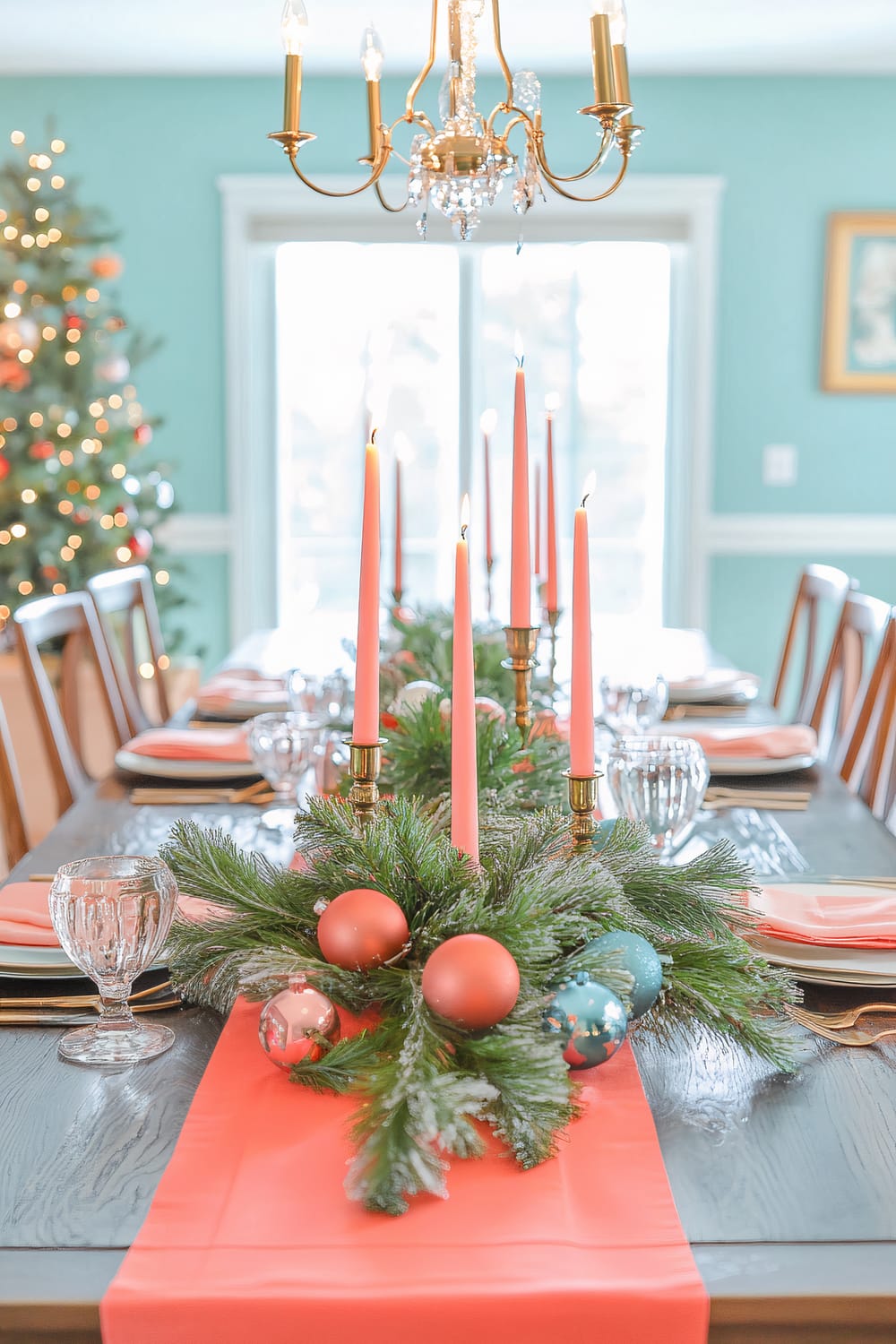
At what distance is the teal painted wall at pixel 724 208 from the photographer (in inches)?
170

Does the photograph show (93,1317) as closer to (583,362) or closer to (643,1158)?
(643,1158)

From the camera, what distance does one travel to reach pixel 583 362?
4.56 metres

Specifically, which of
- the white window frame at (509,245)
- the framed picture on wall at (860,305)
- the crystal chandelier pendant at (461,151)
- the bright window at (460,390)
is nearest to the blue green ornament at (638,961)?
the crystal chandelier pendant at (461,151)

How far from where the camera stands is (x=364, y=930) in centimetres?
82

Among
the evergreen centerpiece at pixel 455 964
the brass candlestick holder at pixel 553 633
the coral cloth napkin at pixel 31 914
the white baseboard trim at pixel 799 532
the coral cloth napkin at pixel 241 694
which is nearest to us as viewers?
the evergreen centerpiece at pixel 455 964

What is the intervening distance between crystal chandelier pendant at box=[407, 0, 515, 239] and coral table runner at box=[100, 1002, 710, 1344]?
3.99 feet

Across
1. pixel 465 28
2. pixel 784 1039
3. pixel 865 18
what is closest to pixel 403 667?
pixel 465 28

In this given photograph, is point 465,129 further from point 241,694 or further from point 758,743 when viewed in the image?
point 241,694

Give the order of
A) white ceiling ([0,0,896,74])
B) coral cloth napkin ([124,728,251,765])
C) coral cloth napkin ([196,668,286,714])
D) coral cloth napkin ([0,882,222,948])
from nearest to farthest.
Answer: coral cloth napkin ([0,882,222,948]) < coral cloth napkin ([124,728,251,765]) < coral cloth napkin ([196,668,286,714]) < white ceiling ([0,0,896,74])

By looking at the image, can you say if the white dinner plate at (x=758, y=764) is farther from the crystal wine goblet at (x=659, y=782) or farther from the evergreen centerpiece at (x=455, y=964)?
the evergreen centerpiece at (x=455, y=964)

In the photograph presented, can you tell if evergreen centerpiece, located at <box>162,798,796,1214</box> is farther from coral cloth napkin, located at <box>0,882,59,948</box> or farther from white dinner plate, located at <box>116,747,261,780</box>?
white dinner plate, located at <box>116,747,261,780</box>

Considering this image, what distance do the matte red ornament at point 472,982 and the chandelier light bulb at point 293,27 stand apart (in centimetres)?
113

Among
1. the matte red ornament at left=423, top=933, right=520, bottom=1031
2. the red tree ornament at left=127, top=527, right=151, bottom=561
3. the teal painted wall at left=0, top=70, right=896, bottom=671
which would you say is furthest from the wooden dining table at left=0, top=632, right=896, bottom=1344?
the teal painted wall at left=0, top=70, right=896, bottom=671

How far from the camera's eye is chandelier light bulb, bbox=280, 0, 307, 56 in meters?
1.45
